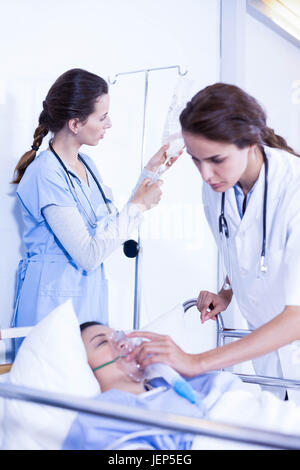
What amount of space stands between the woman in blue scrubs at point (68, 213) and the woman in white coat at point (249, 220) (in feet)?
1.19

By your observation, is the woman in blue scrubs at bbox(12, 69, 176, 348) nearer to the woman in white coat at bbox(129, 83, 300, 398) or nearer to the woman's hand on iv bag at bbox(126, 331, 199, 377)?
the woman in white coat at bbox(129, 83, 300, 398)

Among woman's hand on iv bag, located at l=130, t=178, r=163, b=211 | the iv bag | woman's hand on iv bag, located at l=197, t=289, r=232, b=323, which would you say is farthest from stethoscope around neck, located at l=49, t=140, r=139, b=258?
woman's hand on iv bag, located at l=197, t=289, r=232, b=323

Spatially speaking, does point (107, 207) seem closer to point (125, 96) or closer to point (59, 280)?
point (59, 280)

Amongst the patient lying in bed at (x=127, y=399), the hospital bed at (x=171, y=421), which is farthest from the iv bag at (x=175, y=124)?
the hospital bed at (x=171, y=421)

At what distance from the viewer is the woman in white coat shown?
1232mm

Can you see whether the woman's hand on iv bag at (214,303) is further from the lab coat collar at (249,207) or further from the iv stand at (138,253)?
the iv stand at (138,253)

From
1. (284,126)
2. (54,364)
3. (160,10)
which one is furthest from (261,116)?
(284,126)

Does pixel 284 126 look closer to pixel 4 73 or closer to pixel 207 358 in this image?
pixel 4 73

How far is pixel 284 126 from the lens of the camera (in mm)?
3301

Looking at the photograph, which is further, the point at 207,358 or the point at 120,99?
the point at 120,99

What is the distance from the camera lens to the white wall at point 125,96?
2.01 m

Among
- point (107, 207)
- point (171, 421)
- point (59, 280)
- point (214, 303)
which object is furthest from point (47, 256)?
point (171, 421)

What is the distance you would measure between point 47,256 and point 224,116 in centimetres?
86

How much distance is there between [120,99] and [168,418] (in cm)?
171
